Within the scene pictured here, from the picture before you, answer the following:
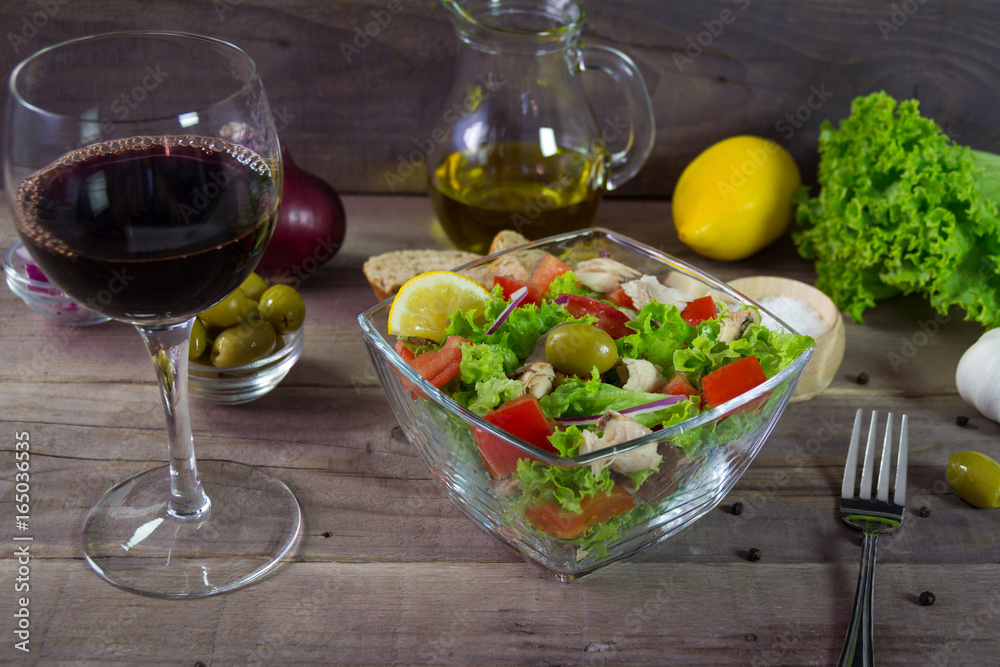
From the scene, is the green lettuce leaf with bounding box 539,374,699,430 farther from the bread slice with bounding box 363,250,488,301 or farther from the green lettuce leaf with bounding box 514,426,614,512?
the bread slice with bounding box 363,250,488,301

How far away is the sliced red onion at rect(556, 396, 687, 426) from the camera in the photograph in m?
0.97

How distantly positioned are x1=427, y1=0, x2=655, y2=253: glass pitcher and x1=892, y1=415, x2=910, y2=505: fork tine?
766 millimetres

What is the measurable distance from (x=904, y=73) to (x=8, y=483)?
202 cm

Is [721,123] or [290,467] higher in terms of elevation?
[721,123]

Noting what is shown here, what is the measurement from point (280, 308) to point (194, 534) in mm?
399

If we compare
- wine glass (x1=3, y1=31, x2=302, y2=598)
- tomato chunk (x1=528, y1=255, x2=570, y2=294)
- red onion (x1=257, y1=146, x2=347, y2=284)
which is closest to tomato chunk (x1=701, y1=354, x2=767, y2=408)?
tomato chunk (x1=528, y1=255, x2=570, y2=294)

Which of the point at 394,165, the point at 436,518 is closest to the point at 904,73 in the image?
the point at 394,165

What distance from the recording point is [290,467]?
1243 mm

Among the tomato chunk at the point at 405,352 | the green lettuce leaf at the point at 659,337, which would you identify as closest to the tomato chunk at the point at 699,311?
the green lettuce leaf at the point at 659,337

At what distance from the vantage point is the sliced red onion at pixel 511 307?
1.14 m

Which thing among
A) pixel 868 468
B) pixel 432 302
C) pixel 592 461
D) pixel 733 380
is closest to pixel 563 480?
pixel 592 461

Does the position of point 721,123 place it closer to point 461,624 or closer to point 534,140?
point 534,140

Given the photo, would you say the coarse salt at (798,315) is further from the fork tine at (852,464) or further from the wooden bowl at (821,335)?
the fork tine at (852,464)

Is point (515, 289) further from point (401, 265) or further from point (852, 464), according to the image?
A: point (852, 464)
